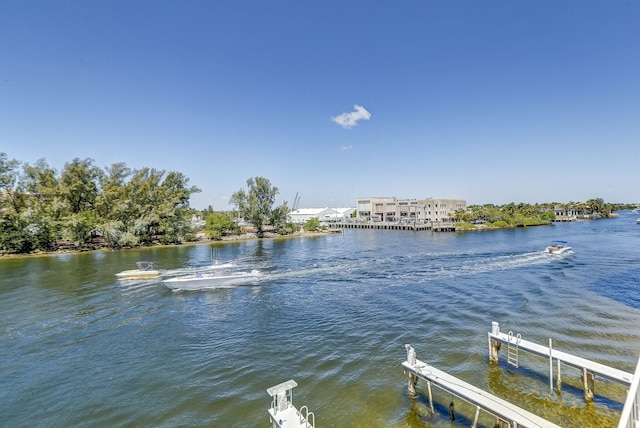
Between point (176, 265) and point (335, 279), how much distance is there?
21.3 metres

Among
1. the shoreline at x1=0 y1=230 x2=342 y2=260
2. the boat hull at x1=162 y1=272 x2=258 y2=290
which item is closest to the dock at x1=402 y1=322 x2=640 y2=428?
the boat hull at x1=162 y1=272 x2=258 y2=290

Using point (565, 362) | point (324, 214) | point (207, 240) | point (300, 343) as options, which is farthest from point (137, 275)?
point (324, 214)

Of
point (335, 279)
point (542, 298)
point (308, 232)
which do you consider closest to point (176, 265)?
point (335, 279)

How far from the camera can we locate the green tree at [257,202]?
79006 millimetres

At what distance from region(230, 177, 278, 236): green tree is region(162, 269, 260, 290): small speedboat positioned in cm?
5051

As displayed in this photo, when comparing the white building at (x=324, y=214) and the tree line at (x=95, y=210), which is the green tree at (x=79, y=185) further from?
the white building at (x=324, y=214)

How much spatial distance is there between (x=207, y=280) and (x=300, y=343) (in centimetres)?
1479

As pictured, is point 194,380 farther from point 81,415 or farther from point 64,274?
point 64,274

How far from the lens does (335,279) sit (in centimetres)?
Result: 2991

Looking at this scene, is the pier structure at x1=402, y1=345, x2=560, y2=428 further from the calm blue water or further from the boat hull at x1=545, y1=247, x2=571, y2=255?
the boat hull at x1=545, y1=247, x2=571, y2=255

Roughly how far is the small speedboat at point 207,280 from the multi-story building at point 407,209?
9479 cm

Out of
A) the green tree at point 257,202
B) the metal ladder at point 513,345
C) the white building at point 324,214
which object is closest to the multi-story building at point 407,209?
the white building at point 324,214

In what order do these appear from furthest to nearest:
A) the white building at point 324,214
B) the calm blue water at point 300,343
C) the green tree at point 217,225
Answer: the white building at point 324,214 < the green tree at point 217,225 < the calm blue water at point 300,343

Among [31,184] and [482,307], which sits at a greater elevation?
[31,184]
